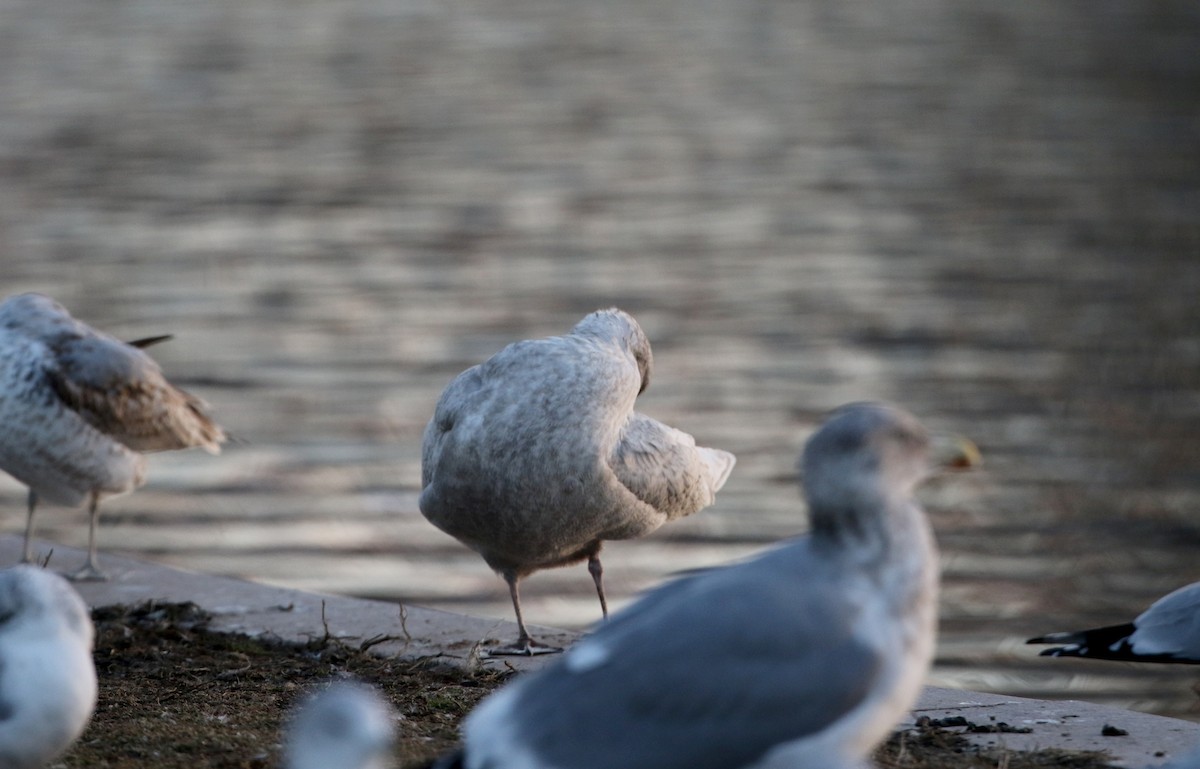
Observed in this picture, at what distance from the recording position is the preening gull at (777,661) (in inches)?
141

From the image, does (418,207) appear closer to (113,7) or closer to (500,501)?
(500,501)

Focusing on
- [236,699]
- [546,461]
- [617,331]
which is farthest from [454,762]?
[617,331]

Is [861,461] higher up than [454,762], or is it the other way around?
[861,461]

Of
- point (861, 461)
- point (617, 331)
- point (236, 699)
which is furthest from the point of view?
point (617, 331)

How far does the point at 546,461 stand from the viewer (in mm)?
6105

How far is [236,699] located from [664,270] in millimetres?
10771

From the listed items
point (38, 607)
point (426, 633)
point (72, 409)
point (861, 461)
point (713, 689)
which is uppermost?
point (861, 461)

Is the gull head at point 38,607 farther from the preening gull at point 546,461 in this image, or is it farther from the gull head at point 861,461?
the preening gull at point 546,461

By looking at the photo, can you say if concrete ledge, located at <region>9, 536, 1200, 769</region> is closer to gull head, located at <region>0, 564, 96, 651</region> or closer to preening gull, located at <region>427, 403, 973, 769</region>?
preening gull, located at <region>427, 403, 973, 769</region>

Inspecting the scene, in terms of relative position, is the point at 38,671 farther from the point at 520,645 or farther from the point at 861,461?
the point at 520,645

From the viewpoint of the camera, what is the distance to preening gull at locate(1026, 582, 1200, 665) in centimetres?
612

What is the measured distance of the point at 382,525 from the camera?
9766 mm

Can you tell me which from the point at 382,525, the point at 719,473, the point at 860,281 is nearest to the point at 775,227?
the point at 860,281

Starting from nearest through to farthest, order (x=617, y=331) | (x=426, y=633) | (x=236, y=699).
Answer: (x=236, y=699)
(x=426, y=633)
(x=617, y=331)
